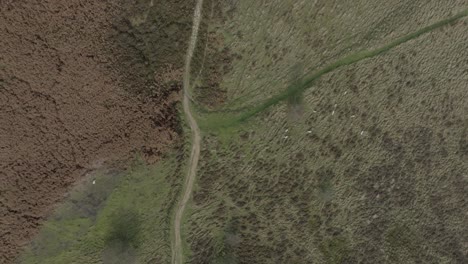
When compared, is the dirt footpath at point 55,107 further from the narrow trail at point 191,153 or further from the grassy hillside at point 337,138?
the grassy hillside at point 337,138

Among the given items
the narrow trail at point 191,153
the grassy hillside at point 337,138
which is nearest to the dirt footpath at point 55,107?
the narrow trail at point 191,153

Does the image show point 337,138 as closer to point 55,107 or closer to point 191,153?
point 191,153

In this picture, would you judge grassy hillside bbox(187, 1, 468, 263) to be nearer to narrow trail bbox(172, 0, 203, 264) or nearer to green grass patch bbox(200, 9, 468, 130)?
green grass patch bbox(200, 9, 468, 130)

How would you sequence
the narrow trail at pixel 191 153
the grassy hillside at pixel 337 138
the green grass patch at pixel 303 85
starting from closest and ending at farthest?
the narrow trail at pixel 191 153 < the green grass patch at pixel 303 85 < the grassy hillside at pixel 337 138

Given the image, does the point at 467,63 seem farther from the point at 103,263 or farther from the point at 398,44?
the point at 103,263

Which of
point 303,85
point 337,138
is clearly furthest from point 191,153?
point 337,138

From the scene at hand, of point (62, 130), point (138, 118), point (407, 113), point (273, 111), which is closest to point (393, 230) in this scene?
point (407, 113)
